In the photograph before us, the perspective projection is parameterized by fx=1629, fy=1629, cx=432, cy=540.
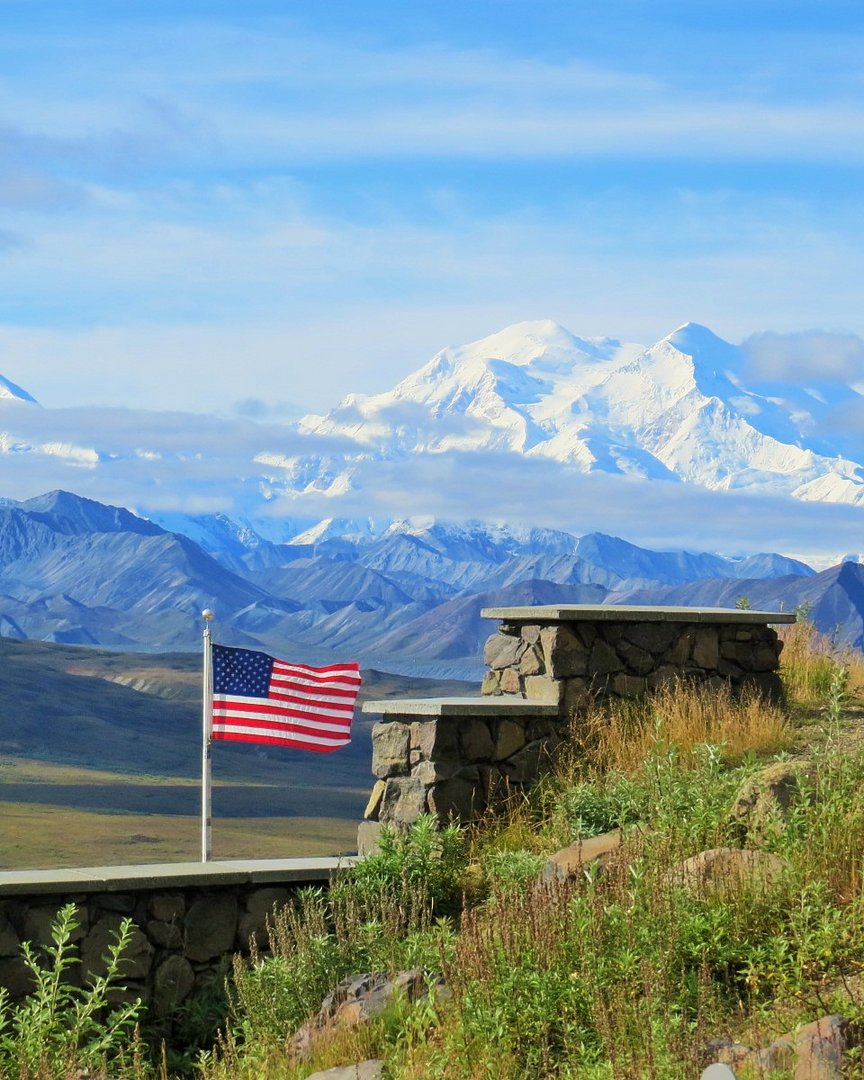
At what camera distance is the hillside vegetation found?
793 cm

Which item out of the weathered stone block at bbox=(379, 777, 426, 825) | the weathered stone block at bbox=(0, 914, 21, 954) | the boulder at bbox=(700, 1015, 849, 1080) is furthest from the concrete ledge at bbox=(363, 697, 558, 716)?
the boulder at bbox=(700, 1015, 849, 1080)

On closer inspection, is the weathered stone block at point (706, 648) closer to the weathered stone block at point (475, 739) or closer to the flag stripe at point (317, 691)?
the weathered stone block at point (475, 739)

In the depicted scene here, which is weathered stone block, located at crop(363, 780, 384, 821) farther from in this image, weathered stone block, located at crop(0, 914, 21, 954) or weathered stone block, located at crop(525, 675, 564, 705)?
Result: weathered stone block, located at crop(0, 914, 21, 954)

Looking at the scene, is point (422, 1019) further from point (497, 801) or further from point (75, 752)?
point (75, 752)

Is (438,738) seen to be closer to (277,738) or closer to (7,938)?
(277,738)

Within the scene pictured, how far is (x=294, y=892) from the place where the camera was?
12.1 meters

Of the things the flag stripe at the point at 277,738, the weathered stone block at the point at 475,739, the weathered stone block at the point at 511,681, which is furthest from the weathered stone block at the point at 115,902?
the weathered stone block at the point at 511,681

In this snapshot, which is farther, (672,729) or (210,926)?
(672,729)

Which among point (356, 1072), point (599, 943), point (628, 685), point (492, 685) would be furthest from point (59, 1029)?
point (628, 685)

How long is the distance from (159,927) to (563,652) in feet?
14.0

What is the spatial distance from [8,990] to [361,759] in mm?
152443

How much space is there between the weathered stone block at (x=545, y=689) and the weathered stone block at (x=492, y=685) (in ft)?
2.25

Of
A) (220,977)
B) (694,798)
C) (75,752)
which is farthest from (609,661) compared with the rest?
(75,752)

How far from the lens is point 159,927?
461 inches
